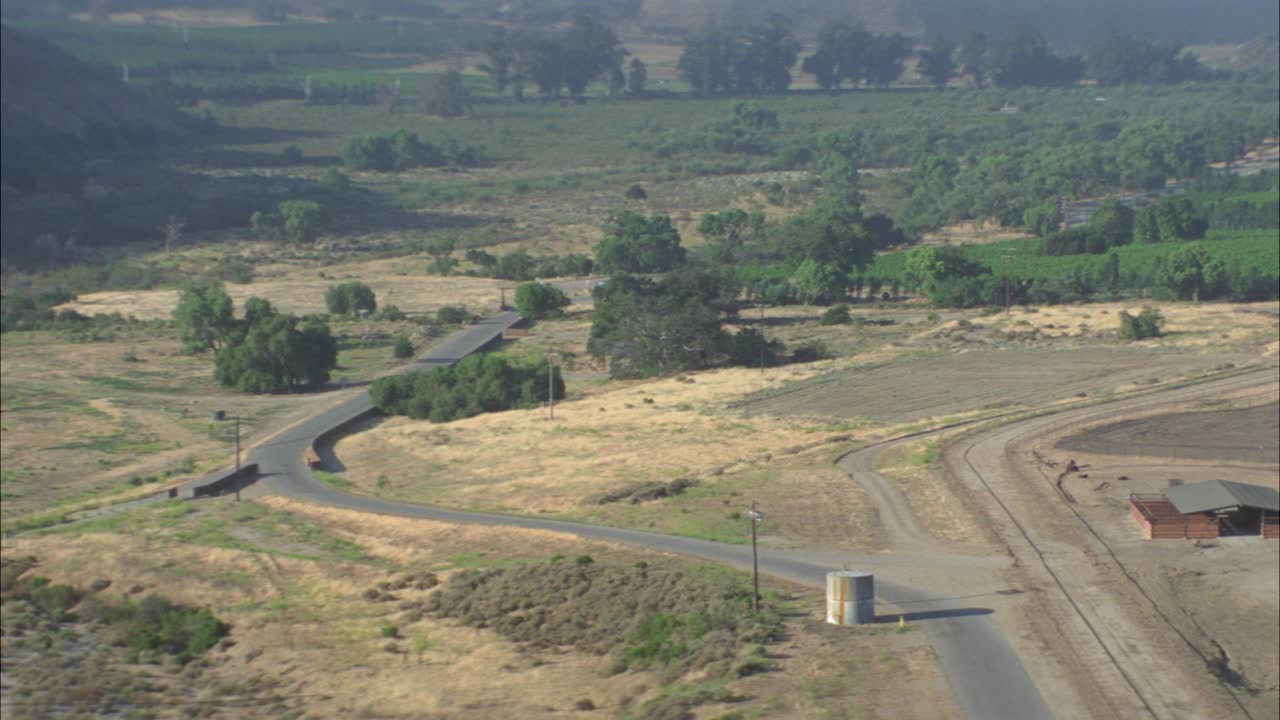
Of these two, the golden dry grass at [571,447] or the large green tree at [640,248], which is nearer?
the golden dry grass at [571,447]

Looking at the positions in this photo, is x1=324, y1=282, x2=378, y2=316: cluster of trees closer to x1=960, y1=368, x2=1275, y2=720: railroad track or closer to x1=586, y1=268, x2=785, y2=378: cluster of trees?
x1=586, y1=268, x2=785, y2=378: cluster of trees

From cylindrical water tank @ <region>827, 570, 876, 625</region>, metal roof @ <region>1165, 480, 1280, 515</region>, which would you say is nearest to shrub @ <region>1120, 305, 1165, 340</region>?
metal roof @ <region>1165, 480, 1280, 515</region>

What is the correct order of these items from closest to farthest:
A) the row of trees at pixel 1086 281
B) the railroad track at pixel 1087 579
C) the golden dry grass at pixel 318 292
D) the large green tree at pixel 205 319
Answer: the railroad track at pixel 1087 579 < the large green tree at pixel 205 319 < the row of trees at pixel 1086 281 < the golden dry grass at pixel 318 292

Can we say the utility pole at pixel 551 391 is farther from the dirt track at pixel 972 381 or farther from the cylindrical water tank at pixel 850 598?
the cylindrical water tank at pixel 850 598

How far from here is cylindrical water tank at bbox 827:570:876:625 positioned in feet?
143

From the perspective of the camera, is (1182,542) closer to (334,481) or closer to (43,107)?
(334,481)

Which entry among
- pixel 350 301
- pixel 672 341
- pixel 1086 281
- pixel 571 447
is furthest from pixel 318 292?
pixel 1086 281

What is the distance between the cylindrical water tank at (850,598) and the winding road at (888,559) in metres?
1.42

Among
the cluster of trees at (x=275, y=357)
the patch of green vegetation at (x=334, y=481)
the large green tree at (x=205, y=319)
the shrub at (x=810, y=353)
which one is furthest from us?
the large green tree at (x=205, y=319)

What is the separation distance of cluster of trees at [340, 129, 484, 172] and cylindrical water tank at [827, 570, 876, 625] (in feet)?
481

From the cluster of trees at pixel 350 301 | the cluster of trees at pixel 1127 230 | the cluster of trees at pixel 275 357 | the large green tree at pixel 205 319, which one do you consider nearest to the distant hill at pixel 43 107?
the cluster of trees at pixel 350 301

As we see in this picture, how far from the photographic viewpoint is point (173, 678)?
4731 centimetres

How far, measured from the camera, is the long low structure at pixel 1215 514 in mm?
55344

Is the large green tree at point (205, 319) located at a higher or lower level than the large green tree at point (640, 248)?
lower
